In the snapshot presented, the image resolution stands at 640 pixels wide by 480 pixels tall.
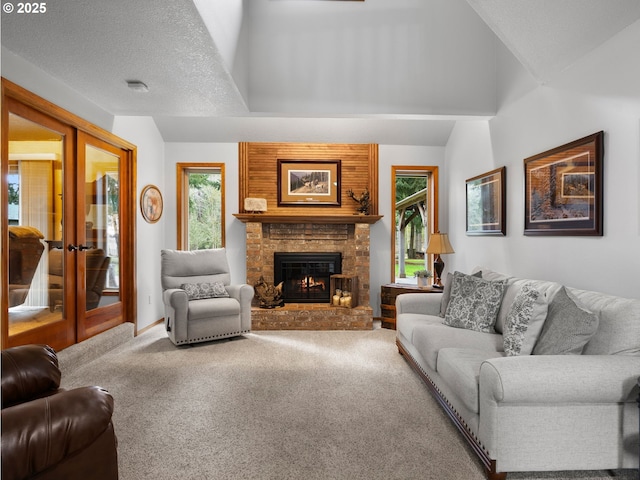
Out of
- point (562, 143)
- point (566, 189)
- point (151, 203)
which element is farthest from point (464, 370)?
point (151, 203)

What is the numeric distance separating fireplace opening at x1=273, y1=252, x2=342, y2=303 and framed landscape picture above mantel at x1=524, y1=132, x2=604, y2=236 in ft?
9.01

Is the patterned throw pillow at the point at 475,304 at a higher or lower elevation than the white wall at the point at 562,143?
lower

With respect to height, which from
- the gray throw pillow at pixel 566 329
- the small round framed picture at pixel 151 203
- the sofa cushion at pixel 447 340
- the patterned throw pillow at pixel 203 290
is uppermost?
the small round framed picture at pixel 151 203

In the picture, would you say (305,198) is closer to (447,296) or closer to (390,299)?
(390,299)

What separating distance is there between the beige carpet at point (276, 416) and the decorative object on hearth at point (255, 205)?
6.53ft

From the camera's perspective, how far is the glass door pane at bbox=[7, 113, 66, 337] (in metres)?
2.72

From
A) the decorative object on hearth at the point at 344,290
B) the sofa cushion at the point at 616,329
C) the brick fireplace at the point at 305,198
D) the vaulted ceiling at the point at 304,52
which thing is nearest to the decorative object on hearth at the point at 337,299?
the decorative object on hearth at the point at 344,290

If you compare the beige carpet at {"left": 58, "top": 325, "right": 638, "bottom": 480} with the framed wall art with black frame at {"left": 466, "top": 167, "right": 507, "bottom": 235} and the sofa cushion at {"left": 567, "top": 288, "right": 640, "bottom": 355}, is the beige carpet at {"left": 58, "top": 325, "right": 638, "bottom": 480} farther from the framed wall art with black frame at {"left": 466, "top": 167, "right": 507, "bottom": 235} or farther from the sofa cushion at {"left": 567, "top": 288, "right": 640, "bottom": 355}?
the framed wall art with black frame at {"left": 466, "top": 167, "right": 507, "bottom": 235}

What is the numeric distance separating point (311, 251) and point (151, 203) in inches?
89.6

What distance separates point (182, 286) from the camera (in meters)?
4.27

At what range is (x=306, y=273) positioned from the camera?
5.39 meters

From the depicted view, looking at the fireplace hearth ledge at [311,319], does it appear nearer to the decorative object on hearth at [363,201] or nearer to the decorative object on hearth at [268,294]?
the decorative object on hearth at [268,294]

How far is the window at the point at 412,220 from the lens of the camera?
5.59m

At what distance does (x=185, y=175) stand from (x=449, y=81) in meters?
3.84
